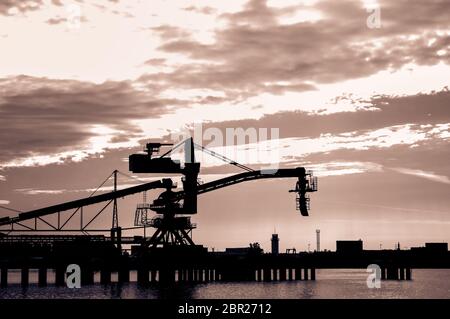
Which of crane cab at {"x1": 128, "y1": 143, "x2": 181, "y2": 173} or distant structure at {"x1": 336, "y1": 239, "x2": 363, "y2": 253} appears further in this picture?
distant structure at {"x1": 336, "y1": 239, "x2": 363, "y2": 253}

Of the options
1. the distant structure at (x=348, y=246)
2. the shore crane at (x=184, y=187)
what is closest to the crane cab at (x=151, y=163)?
the shore crane at (x=184, y=187)

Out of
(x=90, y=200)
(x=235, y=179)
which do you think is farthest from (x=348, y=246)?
(x=90, y=200)

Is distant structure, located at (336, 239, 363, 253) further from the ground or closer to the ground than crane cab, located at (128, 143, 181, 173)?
closer to the ground

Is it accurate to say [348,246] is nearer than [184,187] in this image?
No

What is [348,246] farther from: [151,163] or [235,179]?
[151,163]

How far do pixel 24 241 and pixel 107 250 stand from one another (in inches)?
536

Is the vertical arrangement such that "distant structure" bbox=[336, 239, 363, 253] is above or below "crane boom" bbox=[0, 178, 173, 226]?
below

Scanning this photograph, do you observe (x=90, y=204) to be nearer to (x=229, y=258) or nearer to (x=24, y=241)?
(x=24, y=241)

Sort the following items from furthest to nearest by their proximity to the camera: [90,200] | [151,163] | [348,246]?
[348,246] → [90,200] → [151,163]

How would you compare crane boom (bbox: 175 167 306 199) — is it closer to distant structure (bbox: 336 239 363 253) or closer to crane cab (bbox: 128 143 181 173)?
crane cab (bbox: 128 143 181 173)

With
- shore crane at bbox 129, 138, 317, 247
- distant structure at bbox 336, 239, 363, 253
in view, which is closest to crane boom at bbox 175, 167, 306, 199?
shore crane at bbox 129, 138, 317, 247

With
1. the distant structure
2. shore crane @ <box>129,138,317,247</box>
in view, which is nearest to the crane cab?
shore crane @ <box>129,138,317,247</box>

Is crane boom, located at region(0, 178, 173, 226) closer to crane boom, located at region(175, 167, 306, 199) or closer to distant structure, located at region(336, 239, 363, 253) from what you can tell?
crane boom, located at region(175, 167, 306, 199)
